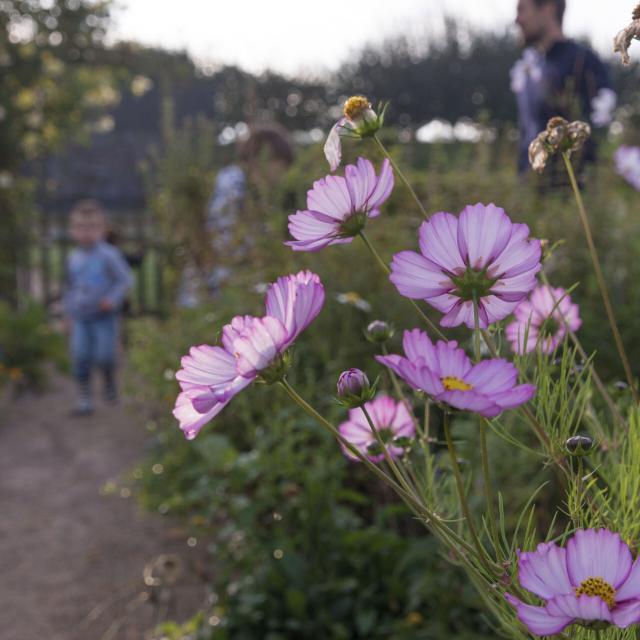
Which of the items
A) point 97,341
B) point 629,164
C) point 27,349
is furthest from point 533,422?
point 27,349

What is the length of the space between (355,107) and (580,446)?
0.33 m

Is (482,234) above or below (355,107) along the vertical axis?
below

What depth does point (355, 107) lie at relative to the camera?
724mm

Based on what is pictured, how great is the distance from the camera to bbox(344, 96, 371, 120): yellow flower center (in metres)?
0.72

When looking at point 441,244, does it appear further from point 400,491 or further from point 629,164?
point 629,164

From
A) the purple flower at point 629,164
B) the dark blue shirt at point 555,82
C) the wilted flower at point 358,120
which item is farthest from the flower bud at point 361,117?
the dark blue shirt at point 555,82

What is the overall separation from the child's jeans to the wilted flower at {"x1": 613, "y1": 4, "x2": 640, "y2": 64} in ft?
15.1

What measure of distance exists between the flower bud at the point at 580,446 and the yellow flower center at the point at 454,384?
12 cm

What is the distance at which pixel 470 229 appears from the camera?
575 mm

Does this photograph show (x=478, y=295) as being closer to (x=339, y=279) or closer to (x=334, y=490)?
(x=334, y=490)

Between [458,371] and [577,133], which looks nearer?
[458,371]

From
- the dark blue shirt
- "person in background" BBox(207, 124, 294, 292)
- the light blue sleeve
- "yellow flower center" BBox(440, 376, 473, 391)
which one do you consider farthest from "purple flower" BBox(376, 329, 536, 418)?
the light blue sleeve

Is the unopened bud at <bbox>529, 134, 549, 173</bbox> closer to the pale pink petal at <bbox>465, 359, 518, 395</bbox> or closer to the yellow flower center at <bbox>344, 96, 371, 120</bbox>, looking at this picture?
the yellow flower center at <bbox>344, 96, 371, 120</bbox>

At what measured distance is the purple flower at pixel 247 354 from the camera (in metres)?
0.53
